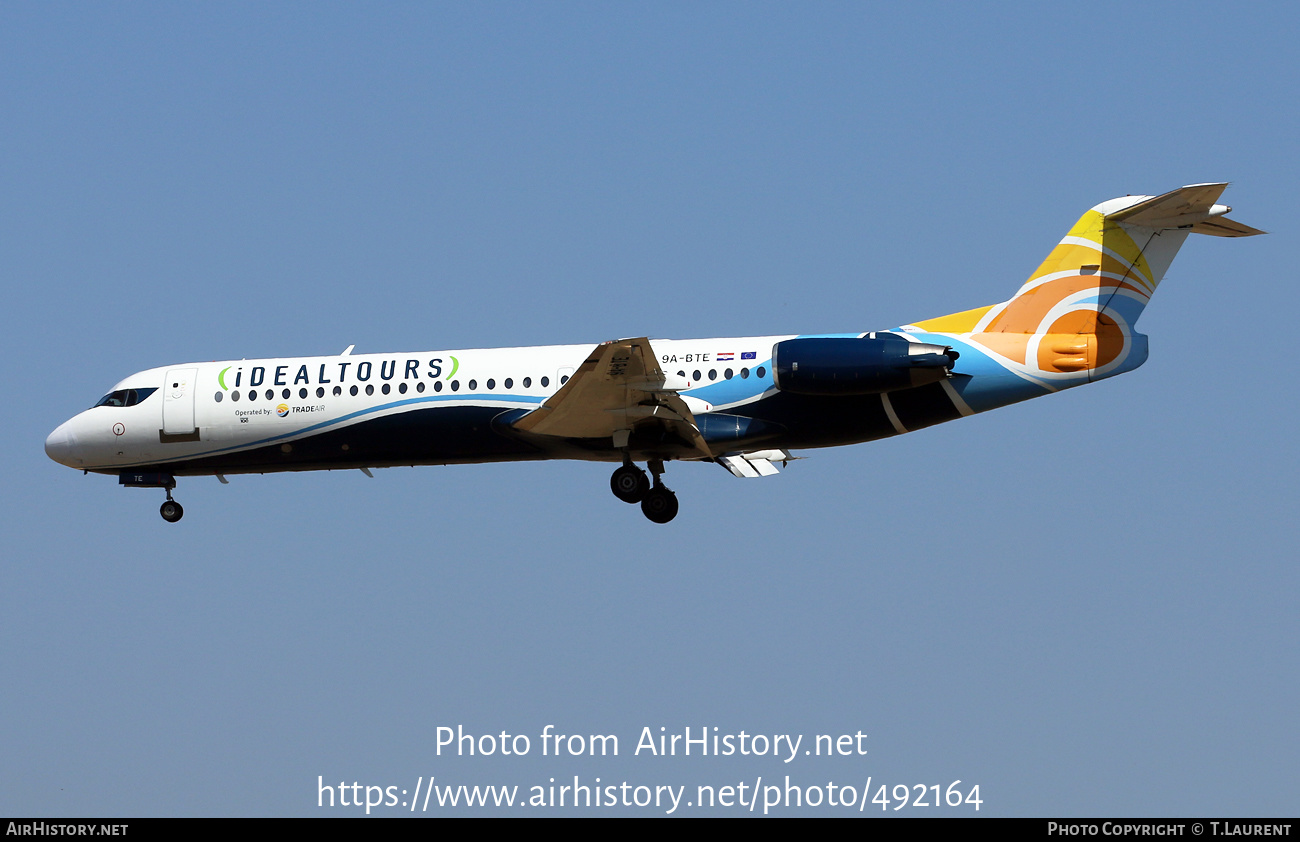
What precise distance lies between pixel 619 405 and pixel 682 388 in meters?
1.23

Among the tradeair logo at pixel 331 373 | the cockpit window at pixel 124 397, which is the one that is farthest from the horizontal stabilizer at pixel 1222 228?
the cockpit window at pixel 124 397

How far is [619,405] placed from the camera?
25703mm

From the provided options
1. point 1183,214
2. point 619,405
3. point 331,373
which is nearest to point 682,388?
point 619,405

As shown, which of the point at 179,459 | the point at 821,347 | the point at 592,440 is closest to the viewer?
the point at 821,347

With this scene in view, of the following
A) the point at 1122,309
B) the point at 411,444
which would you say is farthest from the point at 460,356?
the point at 1122,309

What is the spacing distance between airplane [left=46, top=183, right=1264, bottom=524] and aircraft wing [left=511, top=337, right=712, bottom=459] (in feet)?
0.11

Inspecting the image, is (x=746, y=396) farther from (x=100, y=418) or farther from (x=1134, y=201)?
(x=100, y=418)

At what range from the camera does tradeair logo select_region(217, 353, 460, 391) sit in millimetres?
27500

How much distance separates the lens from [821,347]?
82.6 feet

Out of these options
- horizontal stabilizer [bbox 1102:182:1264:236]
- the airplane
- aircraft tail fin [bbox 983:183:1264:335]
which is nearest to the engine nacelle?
the airplane

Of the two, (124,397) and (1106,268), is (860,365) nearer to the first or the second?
(1106,268)

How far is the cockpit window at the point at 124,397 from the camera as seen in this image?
29250 mm

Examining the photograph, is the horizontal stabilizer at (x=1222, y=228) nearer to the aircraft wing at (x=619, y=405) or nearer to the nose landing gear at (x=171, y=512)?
the aircraft wing at (x=619, y=405)

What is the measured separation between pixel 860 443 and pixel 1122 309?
4.97 meters
